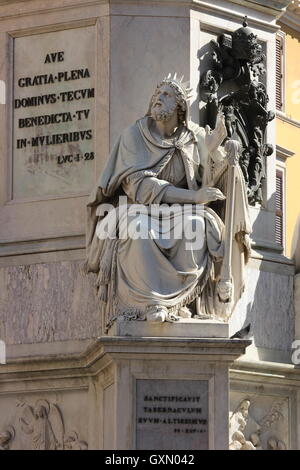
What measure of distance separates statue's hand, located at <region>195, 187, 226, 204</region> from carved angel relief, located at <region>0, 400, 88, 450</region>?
2521 mm

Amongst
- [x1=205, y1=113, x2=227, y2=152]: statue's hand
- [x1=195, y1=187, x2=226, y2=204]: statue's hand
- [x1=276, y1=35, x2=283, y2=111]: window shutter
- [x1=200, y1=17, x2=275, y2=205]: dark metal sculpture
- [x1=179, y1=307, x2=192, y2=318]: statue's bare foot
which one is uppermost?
[x1=276, y1=35, x2=283, y2=111]: window shutter

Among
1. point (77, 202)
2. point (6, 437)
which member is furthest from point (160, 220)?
point (6, 437)

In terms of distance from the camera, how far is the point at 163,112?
2470 cm

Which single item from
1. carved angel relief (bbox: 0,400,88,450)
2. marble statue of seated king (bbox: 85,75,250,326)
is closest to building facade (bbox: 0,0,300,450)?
carved angel relief (bbox: 0,400,88,450)

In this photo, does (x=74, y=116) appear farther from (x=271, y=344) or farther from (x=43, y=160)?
(x=271, y=344)

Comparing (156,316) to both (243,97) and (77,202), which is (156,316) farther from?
(243,97)

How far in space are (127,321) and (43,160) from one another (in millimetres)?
2773

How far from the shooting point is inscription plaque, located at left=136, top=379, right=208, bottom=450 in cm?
2362

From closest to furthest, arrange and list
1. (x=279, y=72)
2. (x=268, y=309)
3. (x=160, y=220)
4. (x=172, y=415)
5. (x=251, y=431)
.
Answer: (x=172, y=415)
(x=160, y=220)
(x=251, y=431)
(x=268, y=309)
(x=279, y=72)

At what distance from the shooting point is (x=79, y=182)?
2573 cm

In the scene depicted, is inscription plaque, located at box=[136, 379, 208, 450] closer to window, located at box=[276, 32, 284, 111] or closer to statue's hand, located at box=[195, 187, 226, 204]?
statue's hand, located at box=[195, 187, 226, 204]

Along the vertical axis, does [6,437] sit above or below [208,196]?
below

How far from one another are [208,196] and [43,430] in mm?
2833

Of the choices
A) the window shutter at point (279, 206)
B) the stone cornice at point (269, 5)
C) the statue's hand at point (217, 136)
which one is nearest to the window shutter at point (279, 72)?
the window shutter at point (279, 206)
